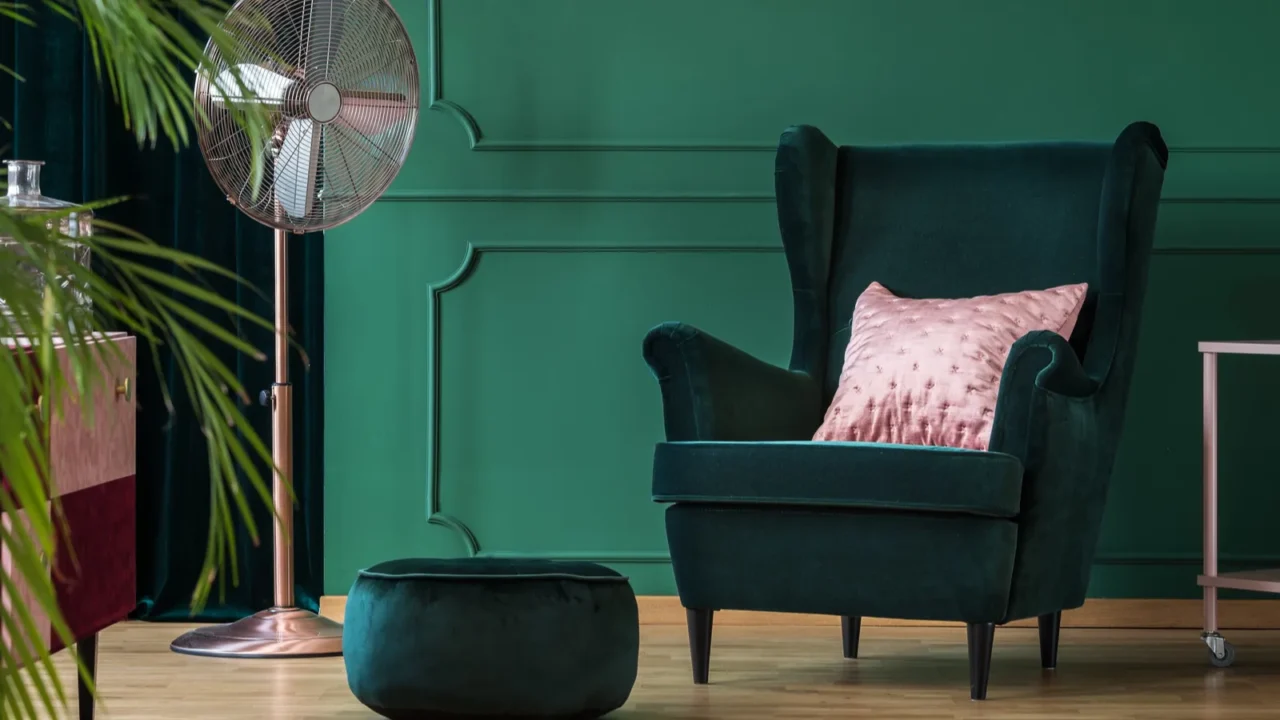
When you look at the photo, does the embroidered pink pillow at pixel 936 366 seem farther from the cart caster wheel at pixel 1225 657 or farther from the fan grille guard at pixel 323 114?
the fan grille guard at pixel 323 114

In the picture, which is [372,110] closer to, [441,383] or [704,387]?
[441,383]

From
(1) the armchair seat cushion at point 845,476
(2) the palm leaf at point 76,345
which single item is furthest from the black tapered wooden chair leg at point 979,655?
(2) the palm leaf at point 76,345

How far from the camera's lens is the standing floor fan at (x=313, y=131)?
2.91 metres

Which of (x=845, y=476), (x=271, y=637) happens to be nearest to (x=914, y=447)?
(x=845, y=476)

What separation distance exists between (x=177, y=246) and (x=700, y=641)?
65.8 inches

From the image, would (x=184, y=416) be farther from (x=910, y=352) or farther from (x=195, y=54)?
(x=195, y=54)

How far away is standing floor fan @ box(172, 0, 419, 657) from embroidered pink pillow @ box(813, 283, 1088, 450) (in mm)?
1055

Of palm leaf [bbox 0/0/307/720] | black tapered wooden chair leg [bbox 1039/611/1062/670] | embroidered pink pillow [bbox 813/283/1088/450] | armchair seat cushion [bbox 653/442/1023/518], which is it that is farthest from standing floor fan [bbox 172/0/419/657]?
palm leaf [bbox 0/0/307/720]

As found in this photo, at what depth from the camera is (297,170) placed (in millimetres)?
2936

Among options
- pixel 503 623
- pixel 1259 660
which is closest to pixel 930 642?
pixel 1259 660

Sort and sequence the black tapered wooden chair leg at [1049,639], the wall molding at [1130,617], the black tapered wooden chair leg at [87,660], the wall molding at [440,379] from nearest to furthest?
the black tapered wooden chair leg at [87,660] < the black tapered wooden chair leg at [1049,639] < the wall molding at [1130,617] < the wall molding at [440,379]

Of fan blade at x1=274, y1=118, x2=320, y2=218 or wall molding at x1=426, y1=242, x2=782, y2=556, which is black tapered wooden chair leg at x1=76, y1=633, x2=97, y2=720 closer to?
fan blade at x1=274, y1=118, x2=320, y2=218

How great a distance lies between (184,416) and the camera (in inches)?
139

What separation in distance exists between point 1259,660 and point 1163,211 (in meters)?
1.07
